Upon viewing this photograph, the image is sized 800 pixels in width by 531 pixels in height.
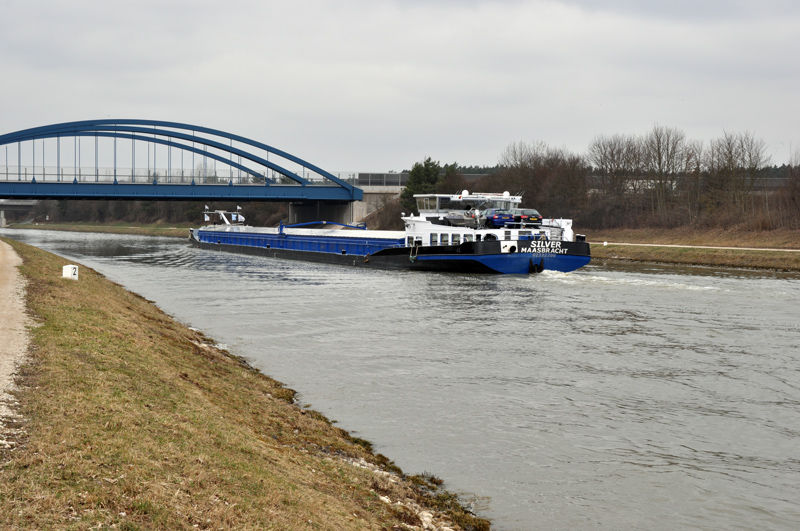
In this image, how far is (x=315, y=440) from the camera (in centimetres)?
984

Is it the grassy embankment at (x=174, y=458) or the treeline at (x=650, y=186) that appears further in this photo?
the treeline at (x=650, y=186)

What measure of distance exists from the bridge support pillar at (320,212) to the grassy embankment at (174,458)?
237ft

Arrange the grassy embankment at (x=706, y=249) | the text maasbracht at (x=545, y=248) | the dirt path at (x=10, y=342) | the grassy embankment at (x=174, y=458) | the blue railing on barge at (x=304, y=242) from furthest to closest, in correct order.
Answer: the blue railing on barge at (x=304, y=242)
the grassy embankment at (x=706, y=249)
the text maasbracht at (x=545, y=248)
the dirt path at (x=10, y=342)
the grassy embankment at (x=174, y=458)

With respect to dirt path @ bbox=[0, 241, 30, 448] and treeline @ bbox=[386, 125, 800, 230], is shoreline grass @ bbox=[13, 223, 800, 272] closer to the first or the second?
treeline @ bbox=[386, 125, 800, 230]

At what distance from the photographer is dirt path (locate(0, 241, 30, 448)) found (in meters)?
7.06

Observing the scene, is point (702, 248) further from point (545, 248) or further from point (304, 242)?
point (304, 242)

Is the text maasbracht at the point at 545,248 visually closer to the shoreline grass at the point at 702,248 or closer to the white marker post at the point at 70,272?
the shoreline grass at the point at 702,248

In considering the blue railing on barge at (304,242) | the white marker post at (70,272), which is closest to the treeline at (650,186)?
the blue railing on barge at (304,242)

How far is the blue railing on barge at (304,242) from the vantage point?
4803 cm

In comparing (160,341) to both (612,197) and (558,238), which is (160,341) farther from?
(612,197)

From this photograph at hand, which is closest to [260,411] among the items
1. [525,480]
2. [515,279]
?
[525,480]

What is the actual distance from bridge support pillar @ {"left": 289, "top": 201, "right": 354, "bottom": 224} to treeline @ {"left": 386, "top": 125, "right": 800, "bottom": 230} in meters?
8.11

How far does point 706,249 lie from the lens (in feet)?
159

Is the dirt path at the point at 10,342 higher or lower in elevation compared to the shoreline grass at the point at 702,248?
lower
